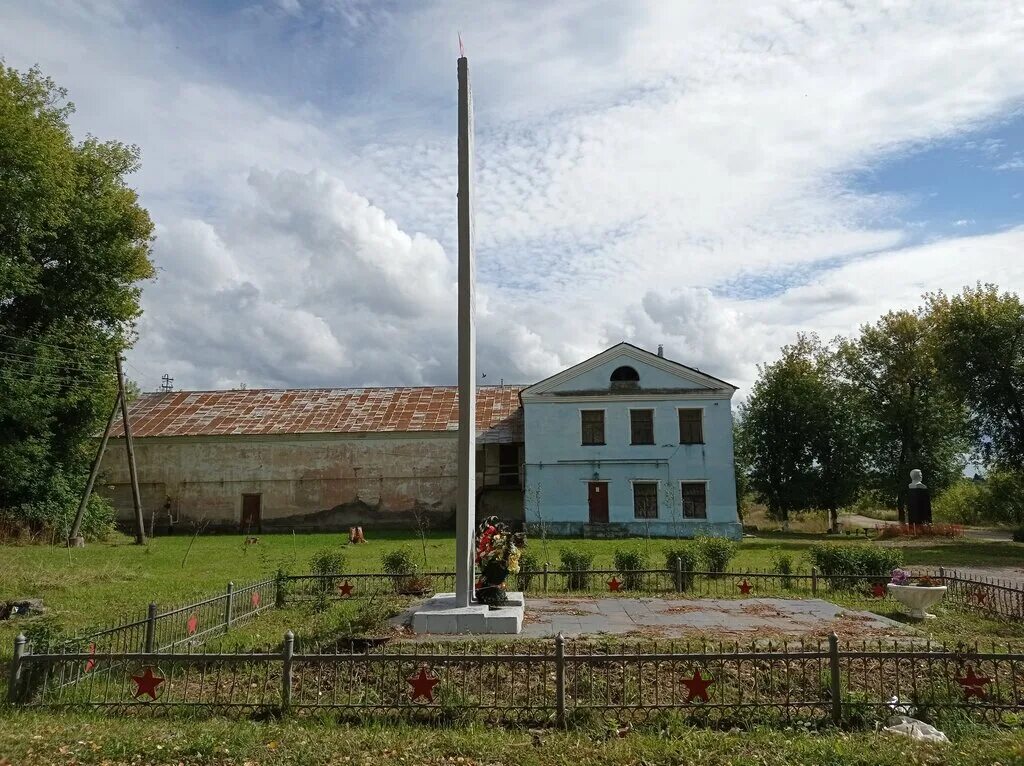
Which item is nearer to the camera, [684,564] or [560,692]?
[560,692]

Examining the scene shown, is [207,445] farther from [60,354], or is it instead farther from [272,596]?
[272,596]

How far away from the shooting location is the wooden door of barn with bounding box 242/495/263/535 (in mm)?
30906

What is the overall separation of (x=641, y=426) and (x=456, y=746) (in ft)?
80.8

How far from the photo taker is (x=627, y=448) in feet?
97.4

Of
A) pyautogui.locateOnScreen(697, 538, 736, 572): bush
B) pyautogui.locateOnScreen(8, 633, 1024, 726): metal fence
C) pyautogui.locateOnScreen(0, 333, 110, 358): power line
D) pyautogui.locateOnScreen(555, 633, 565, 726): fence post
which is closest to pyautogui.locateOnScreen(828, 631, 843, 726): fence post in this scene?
pyautogui.locateOnScreen(8, 633, 1024, 726): metal fence

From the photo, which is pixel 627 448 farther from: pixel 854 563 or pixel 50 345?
pixel 50 345

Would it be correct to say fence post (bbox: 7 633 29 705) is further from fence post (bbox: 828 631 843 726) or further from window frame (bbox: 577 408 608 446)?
window frame (bbox: 577 408 608 446)

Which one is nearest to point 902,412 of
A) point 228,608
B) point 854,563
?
point 854,563

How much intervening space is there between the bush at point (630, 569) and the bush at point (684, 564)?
619 mm

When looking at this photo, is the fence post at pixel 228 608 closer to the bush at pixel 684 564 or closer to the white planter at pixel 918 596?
the bush at pixel 684 564

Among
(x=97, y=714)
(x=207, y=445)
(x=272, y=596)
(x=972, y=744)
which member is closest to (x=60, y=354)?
(x=207, y=445)

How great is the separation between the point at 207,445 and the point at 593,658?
28.4m

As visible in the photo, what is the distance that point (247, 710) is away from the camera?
6836 mm

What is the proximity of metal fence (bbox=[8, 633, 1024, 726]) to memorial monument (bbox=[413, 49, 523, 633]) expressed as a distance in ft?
6.02
